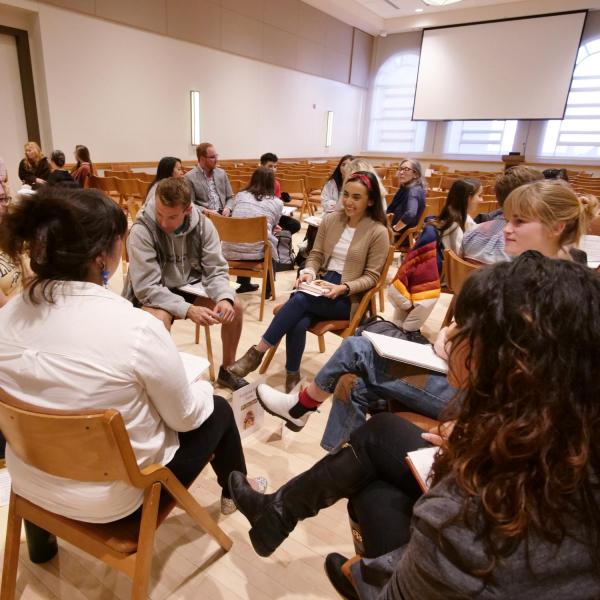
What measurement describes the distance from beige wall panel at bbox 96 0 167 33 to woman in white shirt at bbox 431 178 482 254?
23.0 ft

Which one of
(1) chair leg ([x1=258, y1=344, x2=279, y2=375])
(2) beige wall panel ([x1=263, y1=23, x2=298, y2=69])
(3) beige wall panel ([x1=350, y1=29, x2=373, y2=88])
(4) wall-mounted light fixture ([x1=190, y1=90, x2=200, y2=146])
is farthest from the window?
(1) chair leg ([x1=258, y1=344, x2=279, y2=375])

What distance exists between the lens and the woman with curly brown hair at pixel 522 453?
0.53 m

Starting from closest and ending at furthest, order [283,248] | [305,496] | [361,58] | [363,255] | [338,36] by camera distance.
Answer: [305,496] → [363,255] → [283,248] → [338,36] → [361,58]

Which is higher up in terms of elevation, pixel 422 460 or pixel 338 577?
pixel 422 460

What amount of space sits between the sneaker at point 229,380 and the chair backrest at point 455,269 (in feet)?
4.08

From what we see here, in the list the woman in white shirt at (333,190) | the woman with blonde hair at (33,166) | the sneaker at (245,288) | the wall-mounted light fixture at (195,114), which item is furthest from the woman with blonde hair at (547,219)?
the wall-mounted light fixture at (195,114)

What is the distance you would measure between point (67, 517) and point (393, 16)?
47.6ft

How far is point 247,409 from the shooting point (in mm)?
1896

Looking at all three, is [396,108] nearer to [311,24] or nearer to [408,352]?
[311,24]

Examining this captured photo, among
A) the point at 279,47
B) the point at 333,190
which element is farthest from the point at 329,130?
the point at 333,190

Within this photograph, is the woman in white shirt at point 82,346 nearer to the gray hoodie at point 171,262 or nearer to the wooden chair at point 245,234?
the gray hoodie at point 171,262

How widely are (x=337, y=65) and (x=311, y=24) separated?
5.44ft

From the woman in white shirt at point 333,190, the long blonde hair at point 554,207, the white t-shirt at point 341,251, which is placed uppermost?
the long blonde hair at point 554,207

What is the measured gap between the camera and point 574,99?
10.7m
